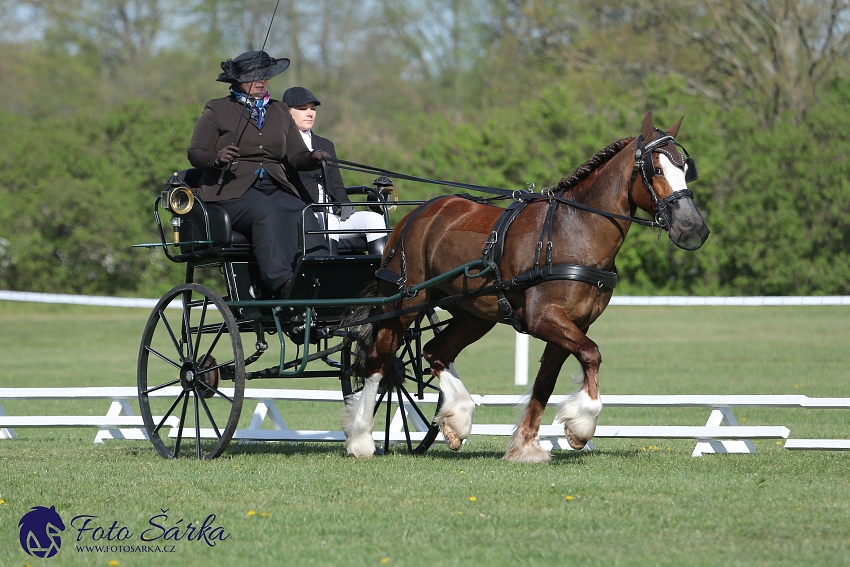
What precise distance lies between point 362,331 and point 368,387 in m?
0.36

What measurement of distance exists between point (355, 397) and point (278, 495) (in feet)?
5.56

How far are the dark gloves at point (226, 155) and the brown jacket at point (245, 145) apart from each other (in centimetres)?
14

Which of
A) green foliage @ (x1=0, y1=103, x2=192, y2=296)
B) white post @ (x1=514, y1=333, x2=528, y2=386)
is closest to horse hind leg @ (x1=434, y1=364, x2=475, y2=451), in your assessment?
white post @ (x1=514, y1=333, x2=528, y2=386)

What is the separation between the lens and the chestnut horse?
6309 mm

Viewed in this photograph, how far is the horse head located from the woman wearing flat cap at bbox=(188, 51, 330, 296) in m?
2.11

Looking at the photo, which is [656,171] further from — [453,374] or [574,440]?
[453,374]

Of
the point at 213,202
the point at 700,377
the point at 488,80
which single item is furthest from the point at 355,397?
the point at 488,80

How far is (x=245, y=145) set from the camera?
762 cm

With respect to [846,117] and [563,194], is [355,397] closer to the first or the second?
[563,194]

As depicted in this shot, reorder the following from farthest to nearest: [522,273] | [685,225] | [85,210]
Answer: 1. [85,210]
2. [522,273]
3. [685,225]

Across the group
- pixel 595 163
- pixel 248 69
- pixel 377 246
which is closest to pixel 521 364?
pixel 377 246

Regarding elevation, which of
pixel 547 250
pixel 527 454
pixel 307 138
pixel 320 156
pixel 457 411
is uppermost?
pixel 307 138

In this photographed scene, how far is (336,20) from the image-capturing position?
36594mm

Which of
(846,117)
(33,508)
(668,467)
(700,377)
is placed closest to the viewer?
(33,508)
